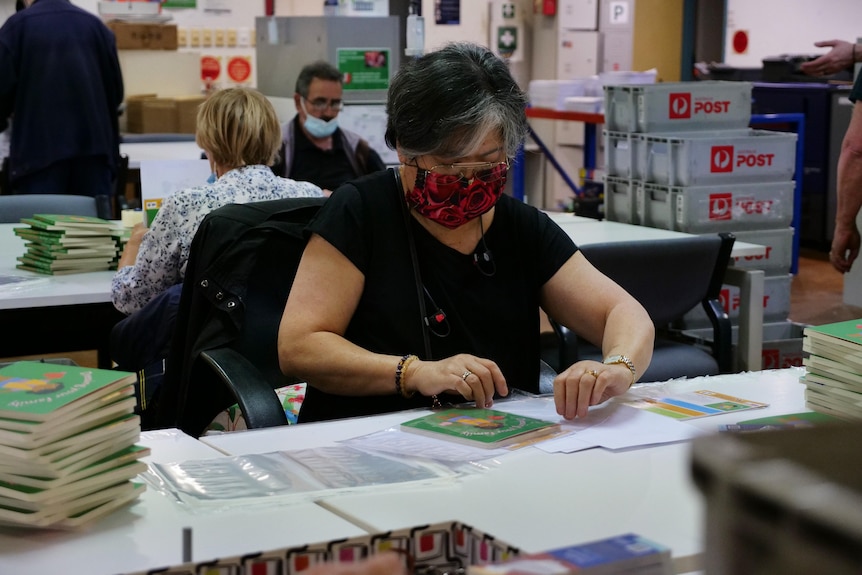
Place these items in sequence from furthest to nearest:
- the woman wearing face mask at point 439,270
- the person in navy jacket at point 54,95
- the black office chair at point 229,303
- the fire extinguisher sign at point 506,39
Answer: the fire extinguisher sign at point 506,39 < the person in navy jacket at point 54,95 < the black office chair at point 229,303 < the woman wearing face mask at point 439,270

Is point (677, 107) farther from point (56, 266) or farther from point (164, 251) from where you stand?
point (56, 266)

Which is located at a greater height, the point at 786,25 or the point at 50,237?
the point at 786,25

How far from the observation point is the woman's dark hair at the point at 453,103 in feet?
6.79

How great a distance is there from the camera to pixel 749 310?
12.2 feet

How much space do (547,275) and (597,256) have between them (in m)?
1.00

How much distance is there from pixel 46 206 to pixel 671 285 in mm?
2372

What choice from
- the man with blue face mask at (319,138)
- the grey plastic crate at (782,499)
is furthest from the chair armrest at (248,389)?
the man with blue face mask at (319,138)

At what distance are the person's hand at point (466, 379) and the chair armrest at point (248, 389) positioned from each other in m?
0.35

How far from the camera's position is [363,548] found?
1.03m

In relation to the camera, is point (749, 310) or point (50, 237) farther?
point (749, 310)

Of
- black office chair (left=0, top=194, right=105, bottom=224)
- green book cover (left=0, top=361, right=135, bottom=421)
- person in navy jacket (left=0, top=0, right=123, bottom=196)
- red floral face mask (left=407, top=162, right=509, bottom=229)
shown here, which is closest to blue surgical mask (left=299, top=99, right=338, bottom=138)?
person in navy jacket (left=0, top=0, right=123, bottom=196)

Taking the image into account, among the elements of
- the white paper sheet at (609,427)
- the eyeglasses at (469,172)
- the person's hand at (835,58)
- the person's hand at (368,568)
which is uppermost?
the person's hand at (835,58)

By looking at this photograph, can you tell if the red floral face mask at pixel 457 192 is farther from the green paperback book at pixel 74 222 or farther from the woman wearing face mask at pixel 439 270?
the green paperback book at pixel 74 222

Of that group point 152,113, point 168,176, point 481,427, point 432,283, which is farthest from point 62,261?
point 152,113
